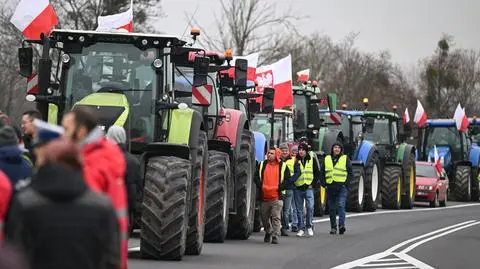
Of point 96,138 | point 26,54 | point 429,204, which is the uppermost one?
point 26,54

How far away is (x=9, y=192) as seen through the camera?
8125 mm

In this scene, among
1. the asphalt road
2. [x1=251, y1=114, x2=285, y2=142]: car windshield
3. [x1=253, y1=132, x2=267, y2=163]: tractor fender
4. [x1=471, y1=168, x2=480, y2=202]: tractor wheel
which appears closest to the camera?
the asphalt road

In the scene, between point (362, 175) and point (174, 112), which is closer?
point (174, 112)

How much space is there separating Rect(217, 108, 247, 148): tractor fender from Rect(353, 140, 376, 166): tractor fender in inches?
526

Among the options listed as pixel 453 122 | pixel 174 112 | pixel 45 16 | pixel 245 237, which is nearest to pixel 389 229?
pixel 245 237

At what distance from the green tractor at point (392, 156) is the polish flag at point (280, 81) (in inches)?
248

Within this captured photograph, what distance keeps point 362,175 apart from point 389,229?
20.3 feet

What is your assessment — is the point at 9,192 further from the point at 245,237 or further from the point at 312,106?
the point at 312,106

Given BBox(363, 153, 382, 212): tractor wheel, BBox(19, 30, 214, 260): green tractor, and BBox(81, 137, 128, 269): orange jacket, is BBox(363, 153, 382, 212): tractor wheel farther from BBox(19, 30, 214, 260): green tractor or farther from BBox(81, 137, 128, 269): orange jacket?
BBox(81, 137, 128, 269): orange jacket

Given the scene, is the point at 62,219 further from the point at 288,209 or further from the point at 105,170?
the point at 288,209

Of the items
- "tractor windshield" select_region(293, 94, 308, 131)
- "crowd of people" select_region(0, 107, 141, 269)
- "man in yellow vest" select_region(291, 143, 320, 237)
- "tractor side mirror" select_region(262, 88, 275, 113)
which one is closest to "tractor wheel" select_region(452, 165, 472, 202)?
"tractor windshield" select_region(293, 94, 308, 131)

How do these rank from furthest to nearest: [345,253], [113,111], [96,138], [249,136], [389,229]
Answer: [389,229] → [249,136] → [345,253] → [113,111] → [96,138]

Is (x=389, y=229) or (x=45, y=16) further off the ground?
(x=45, y=16)

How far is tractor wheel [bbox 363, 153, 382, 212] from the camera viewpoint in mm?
34062
